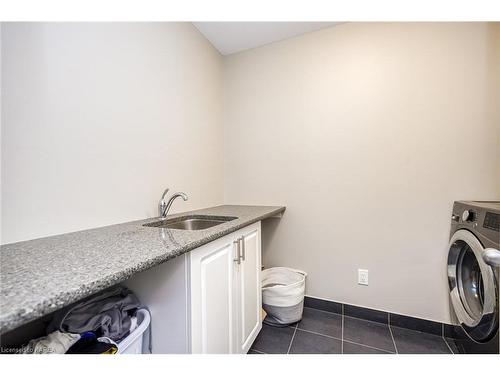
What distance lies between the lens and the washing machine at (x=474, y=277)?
1014mm

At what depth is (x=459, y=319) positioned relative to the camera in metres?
1.31

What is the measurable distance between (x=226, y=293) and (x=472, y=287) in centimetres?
147

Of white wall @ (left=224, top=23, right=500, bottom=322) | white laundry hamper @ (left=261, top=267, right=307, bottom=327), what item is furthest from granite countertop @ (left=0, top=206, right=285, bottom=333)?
white wall @ (left=224, top=23, right=500, bottom=322)

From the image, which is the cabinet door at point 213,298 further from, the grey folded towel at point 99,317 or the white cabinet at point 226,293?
the grey folded towel at point 99,317

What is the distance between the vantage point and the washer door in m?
1.02

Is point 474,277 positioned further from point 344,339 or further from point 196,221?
point 196,221

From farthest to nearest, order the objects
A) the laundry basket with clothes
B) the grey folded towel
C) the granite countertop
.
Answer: the grey folded towel → the laundry basket with clothes → the granite countertop

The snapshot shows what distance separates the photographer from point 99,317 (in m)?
0.82

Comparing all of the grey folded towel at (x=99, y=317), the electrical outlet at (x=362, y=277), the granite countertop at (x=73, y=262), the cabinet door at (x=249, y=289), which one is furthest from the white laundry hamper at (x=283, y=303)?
the grey folded towel at (x=99, y=317)

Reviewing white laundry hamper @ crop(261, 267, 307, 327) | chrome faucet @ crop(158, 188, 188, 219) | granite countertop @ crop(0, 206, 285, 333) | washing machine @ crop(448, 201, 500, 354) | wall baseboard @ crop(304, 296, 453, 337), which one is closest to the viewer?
granite countertop @ crop(0, 206, 285, 333)

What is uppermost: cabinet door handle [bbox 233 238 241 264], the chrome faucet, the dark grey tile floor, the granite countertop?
the chrome faucet

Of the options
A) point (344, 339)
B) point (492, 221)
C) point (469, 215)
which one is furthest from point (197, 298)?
point (469, 215)

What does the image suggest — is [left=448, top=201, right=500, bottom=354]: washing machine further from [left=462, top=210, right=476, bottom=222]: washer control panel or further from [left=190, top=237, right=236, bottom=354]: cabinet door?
[left=190, top=237, right=236, bottom=354]: cabinet door

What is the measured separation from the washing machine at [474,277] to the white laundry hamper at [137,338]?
1.38 metres
